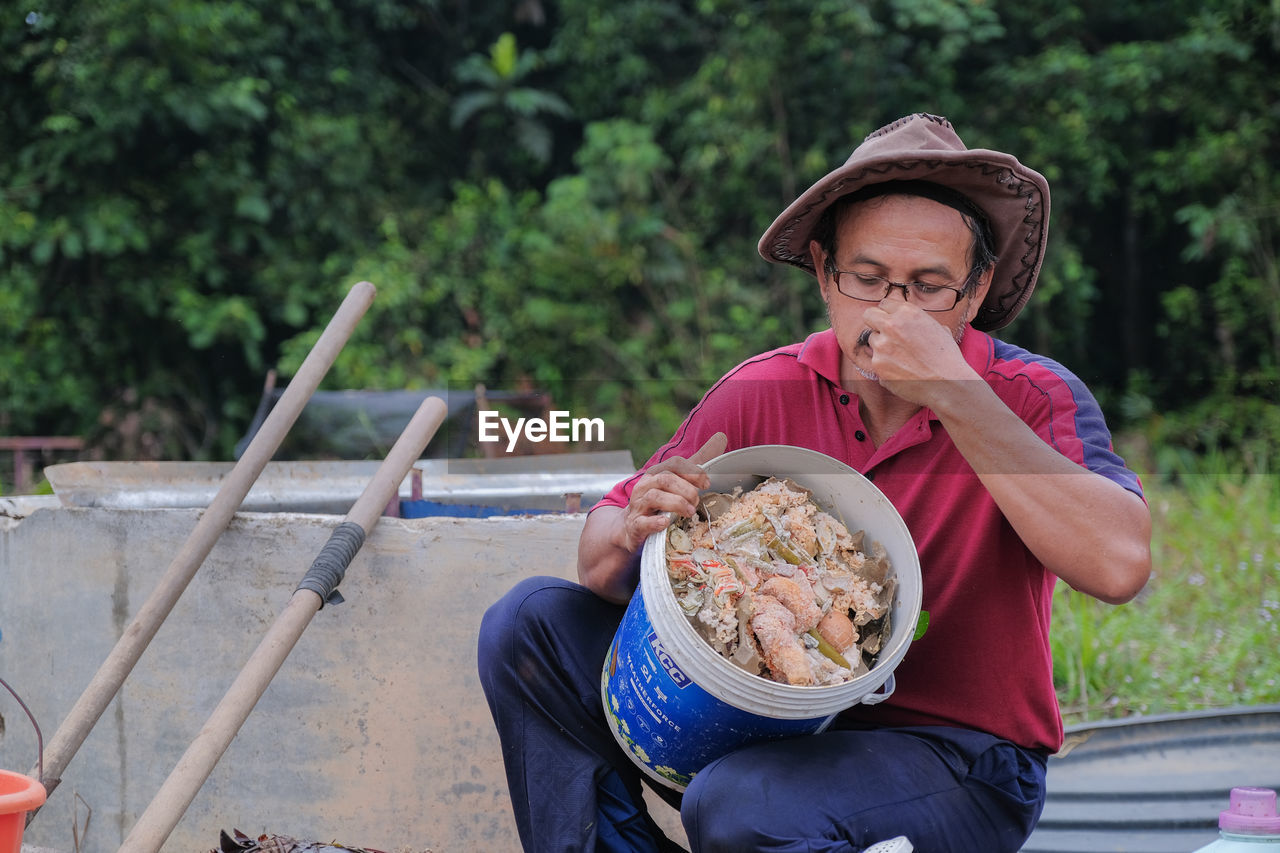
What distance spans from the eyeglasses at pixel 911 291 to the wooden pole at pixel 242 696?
1048 mm

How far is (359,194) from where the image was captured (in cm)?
916

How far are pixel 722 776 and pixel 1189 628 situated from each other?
3280 millimetres

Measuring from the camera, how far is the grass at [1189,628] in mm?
3678

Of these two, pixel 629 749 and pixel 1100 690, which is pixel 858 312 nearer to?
pixel 629 749

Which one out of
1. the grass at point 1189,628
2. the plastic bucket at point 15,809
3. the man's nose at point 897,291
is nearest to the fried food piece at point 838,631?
the man's nose at point 897,291

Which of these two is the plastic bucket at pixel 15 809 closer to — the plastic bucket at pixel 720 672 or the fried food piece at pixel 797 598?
the plastic bucket at pixel 720 672

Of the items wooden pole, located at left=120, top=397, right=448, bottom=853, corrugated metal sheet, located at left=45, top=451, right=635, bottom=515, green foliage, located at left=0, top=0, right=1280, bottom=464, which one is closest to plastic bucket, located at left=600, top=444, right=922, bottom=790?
wooden pole, located at left=120, top=397, right=448, bottom=853

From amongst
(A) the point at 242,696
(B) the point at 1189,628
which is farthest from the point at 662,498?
(B) the point at 1189,628

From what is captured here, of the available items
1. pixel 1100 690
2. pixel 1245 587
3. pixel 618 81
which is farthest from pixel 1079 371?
pixel 1100 690

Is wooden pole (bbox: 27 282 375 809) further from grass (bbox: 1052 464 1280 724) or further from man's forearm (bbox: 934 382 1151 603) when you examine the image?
grass (bbox: 1052 464 1280 724)

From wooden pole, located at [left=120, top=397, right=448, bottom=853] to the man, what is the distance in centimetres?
40

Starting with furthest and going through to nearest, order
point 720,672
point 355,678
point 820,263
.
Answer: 1. point 355,678
2. point 820,263
3. point 720,672

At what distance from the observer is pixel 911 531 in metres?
1.85

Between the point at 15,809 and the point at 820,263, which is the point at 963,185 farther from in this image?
the point at 15,809
